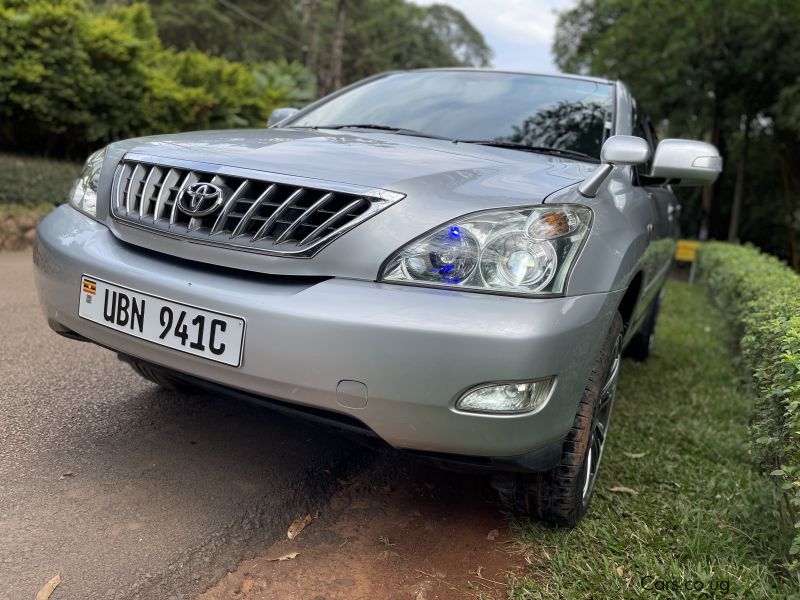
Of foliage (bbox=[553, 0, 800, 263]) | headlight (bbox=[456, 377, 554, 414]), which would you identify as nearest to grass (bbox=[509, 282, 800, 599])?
headlight (bbox=[456, 377, 554, 414])

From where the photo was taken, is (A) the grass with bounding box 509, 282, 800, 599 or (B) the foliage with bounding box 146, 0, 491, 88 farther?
(B) the foliage with bounding box 146, 0, 491, 88

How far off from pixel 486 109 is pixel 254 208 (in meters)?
1.49

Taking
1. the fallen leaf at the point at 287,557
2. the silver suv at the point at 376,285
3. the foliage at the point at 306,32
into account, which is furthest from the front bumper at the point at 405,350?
the foliage at the point at 306,32

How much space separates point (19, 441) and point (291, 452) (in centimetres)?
97

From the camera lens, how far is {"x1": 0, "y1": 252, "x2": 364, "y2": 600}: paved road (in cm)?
181

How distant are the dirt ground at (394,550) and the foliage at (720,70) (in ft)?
43.7

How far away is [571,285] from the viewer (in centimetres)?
178

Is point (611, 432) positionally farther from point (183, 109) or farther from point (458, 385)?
point (183, 109)

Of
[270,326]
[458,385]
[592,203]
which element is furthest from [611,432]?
[270,326]

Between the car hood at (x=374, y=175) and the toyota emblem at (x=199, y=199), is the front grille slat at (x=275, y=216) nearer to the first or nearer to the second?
the car hood at (x=374, y=175)

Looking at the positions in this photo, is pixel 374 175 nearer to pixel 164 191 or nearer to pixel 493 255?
pixel 493 255

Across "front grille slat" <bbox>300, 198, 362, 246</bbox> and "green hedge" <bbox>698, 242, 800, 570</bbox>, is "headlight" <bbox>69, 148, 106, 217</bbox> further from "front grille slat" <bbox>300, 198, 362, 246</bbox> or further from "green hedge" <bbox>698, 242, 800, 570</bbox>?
"green hedge" <bbox>698, 242, 800, 570</bbox>

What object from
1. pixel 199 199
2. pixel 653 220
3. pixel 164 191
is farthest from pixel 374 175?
pixel 653 220

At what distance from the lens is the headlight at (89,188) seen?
2268 mm
